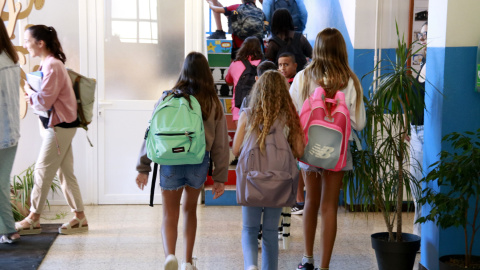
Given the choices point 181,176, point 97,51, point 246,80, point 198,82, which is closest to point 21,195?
point 97,51

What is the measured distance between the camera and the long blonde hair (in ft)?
11.9

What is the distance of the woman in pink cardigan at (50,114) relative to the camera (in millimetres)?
5020

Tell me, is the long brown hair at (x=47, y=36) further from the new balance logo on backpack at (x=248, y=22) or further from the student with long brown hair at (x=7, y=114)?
the new balance logo on backpack at (x=248, y=22)

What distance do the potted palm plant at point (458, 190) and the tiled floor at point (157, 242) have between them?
81cm

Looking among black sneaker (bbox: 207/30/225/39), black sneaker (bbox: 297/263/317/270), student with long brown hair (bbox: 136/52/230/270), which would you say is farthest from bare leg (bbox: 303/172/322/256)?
black sneaker (bbox: 207/30/225/39)

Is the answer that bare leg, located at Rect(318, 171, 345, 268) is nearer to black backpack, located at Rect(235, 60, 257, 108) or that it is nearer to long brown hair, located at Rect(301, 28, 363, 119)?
long brown hair, located at Rect(301, 28, 363, 119)

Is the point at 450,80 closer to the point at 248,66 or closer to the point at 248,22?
the point at 248,66

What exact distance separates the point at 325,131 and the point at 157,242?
1.97m

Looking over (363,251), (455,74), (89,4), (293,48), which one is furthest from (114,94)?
(455,74)

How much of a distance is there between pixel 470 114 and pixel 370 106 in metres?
0.60

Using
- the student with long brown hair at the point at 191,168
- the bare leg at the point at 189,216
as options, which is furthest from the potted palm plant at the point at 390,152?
the bare leg at the point at 189,216

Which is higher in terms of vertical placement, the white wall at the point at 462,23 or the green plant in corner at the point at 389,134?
the white wall at the point at 462,23

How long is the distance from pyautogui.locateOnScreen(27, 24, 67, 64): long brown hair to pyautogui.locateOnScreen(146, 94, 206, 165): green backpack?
176 cm

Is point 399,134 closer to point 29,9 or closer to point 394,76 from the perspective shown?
point 394,76
